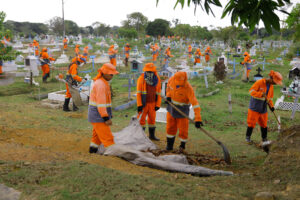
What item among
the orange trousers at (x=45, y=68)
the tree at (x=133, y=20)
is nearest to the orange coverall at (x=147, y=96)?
the orange trousers at (x=45, y=68)

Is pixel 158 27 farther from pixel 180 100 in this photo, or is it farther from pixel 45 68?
pixel 180 100

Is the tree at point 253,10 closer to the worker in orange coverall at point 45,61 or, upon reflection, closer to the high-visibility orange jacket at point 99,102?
the high-visibility orange jacket at point 99,102

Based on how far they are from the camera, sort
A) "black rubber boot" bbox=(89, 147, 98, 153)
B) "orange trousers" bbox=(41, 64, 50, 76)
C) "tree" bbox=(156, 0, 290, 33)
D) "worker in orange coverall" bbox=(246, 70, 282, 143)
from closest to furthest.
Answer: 1. "tree" bbox=(156, 0, 290, 33)
2. "black rubber boot" bbox=(89, 147, 98, 153)
3. "worker in orange coverall" bbox=(246, 70, 282, 143)
4. "orange trousers" bbox=(41, 64, 50, 76)

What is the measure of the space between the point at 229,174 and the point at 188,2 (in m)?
2.72

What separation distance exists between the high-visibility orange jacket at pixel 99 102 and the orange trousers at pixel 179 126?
1.52m

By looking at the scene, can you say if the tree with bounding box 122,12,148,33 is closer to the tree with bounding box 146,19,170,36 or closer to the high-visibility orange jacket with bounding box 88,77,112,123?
the tree with bounding box 146,19,170,36

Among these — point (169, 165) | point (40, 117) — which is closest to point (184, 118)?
point (169, 165)

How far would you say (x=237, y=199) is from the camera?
117 inches

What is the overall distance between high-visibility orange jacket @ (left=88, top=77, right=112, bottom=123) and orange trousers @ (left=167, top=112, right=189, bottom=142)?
1.52 m

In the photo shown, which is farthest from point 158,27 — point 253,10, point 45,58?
point 253,10

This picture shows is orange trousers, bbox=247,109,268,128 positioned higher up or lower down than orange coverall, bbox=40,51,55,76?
lower down

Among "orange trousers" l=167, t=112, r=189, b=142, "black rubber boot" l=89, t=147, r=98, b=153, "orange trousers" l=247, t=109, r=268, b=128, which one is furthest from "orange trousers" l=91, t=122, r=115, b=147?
"orange trousers" l=247, t=109, r=268, b=128

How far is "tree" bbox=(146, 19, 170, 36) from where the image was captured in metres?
58.3

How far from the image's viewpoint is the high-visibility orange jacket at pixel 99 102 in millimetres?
4621
